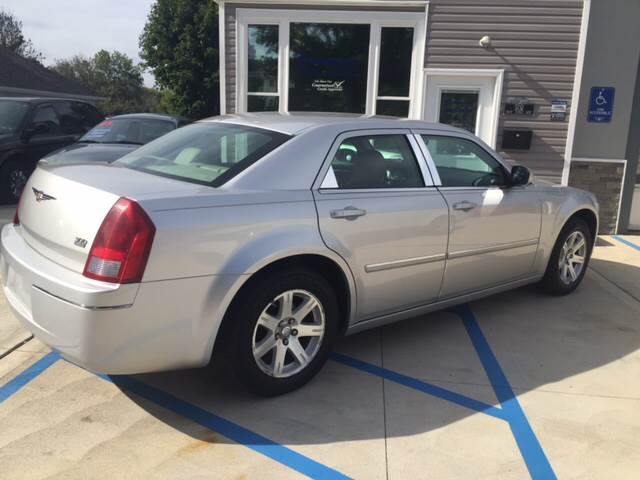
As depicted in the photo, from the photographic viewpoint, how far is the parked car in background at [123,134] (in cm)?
797

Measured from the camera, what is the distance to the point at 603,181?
339 inches

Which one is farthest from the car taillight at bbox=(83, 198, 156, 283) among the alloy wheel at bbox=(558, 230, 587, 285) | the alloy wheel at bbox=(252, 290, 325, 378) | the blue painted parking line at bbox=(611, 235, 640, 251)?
the blue painted parking line at bbox=(611, 235, 640, 251)

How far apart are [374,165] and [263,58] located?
19.3 feet

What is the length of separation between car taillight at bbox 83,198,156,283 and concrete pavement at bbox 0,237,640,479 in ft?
3.01

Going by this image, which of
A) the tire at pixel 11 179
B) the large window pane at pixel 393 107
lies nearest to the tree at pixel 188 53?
the tire at pixel 11 179

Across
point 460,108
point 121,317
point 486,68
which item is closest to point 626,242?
point 460,108

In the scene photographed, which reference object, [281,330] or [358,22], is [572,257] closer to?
[281,330]

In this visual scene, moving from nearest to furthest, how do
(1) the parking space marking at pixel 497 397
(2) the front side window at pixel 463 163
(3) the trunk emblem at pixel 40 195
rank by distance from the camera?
(1) the parking space marking at pixel 497 397, (3) the trunk emblem at pixel 40 195, (2) the front side window at pixel 463 163

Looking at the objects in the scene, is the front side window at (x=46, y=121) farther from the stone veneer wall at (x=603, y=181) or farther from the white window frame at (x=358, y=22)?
the stone veneer wall at (x=603, y=181)

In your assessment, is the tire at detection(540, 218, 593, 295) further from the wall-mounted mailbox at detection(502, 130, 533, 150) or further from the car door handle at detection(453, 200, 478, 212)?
the wall-mounted mailbox at detection(502, 130, 533, 150)

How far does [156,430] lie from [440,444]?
1.51 meters

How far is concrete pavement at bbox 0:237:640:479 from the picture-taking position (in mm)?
2801

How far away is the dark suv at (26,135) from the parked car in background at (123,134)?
131 centimetres

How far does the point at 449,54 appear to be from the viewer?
8531mm
